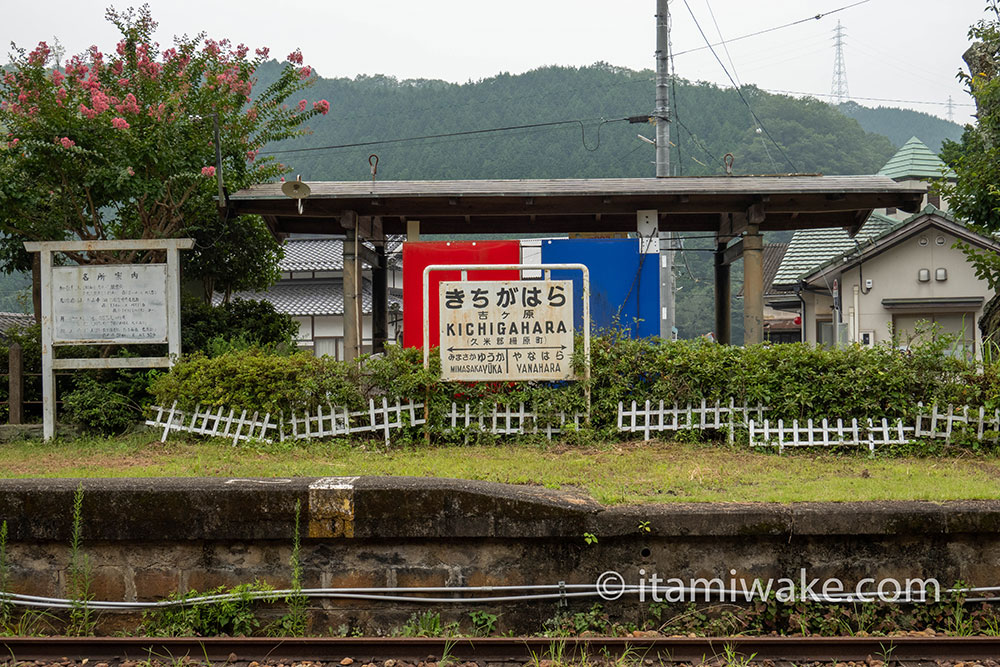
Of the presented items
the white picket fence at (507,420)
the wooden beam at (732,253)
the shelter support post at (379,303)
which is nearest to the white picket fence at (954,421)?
the white picket fence at (507,420)

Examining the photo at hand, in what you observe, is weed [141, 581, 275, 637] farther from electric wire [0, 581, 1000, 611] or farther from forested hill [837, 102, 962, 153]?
forested hill [837, 102, 962, 153]

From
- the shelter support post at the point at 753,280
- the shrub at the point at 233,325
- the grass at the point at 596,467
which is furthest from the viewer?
the shelter support post at the point at 753,280

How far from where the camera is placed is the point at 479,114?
58.9m

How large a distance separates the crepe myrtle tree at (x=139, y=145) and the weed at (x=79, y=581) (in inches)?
249

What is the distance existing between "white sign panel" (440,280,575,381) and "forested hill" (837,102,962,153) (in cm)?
9073

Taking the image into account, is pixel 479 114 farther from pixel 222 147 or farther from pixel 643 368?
pixel 643 368

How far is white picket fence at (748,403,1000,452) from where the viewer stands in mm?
8469

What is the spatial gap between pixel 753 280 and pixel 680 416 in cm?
423

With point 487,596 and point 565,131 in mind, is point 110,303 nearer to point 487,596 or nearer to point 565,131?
point 487,596

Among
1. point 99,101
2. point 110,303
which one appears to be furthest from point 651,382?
point 99,101

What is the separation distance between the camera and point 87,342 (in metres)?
10.2

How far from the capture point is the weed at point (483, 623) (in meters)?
5.62

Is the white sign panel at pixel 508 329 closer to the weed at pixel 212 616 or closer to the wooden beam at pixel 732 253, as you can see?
the weed at pixel 212 616

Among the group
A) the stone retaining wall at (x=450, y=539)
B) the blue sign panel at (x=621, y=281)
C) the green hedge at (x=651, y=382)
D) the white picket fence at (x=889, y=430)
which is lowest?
the stone retaining wall at (x=450, y=539)
